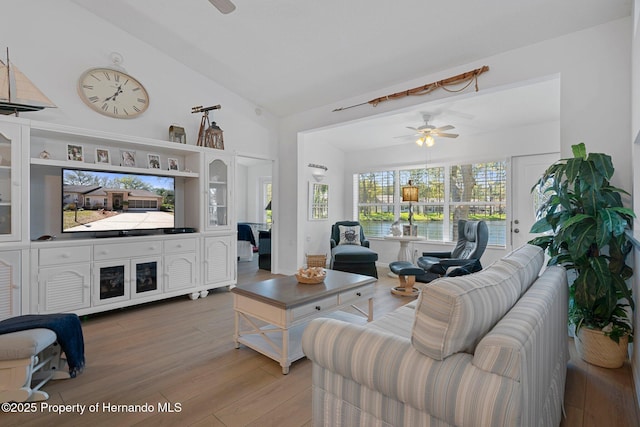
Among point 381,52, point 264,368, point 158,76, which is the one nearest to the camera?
point 264,368

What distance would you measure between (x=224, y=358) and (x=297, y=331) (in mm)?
590

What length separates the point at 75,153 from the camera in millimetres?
3316

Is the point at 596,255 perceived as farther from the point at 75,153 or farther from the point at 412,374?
the point at 75,153

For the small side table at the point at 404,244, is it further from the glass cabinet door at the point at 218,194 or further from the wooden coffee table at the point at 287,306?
the glass cabinet door at the point at 218,194

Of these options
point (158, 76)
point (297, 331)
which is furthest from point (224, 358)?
point (158, 76)

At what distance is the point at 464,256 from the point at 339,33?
3084mm

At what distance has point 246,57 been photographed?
3.90 meters

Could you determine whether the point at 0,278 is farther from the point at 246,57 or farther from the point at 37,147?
the point at 246,57

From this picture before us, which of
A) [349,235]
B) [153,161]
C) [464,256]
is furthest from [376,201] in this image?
[153,161]

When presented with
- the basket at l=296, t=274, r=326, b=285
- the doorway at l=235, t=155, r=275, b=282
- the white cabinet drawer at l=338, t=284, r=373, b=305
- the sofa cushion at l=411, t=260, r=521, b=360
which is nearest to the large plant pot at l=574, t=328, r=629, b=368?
the white cabinet drawer at l=338, t=284, r=373, b=305

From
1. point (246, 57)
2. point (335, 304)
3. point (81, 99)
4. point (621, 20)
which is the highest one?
point (246, 57)

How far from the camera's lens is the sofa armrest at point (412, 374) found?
926 millimetres

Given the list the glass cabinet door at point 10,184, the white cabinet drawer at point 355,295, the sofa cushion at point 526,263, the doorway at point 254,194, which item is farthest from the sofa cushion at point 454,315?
the doorway at point 254,194

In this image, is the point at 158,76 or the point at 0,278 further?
the point at 158,76
